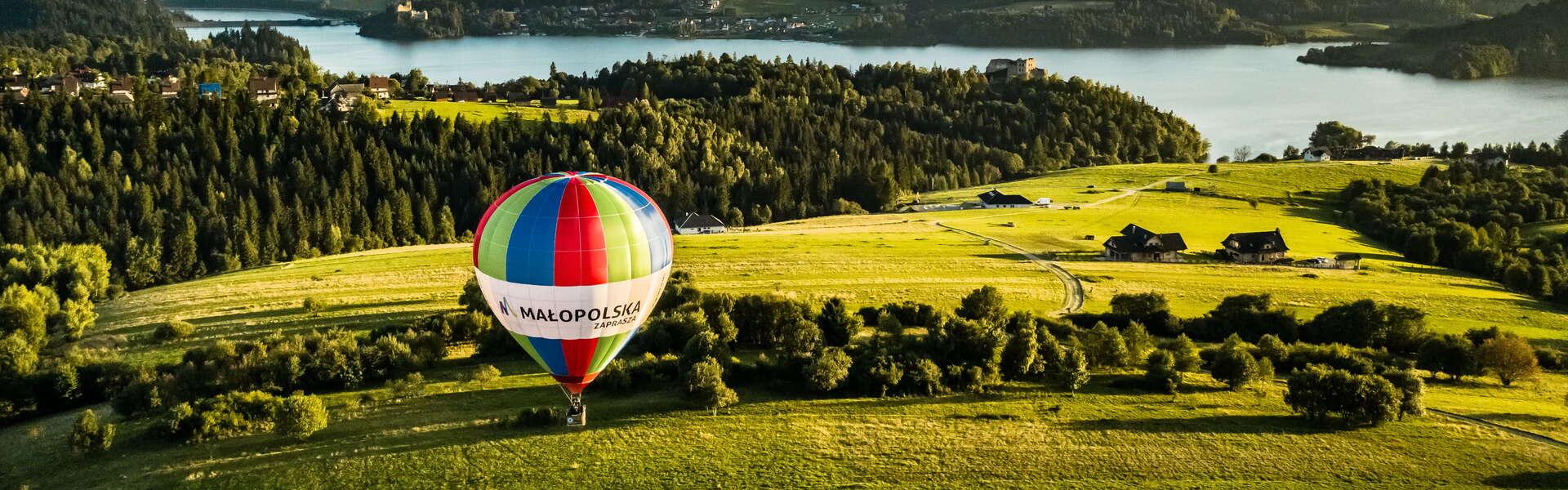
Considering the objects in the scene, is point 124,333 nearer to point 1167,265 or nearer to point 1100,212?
point 1167,265

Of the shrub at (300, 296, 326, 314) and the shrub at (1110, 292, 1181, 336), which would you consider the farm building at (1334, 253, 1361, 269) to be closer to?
the shrub at (1110, 292, 1181, 336)

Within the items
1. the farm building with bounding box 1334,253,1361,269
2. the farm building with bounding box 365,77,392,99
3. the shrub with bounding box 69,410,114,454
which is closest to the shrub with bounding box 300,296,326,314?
the shrub with bounding box 69,410,114,454

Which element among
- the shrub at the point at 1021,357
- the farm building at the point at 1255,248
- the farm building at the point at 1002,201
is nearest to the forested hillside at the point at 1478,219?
the farm building at the point at 1255,248

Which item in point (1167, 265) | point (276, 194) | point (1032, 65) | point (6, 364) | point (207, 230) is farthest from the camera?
point (1032, 65)

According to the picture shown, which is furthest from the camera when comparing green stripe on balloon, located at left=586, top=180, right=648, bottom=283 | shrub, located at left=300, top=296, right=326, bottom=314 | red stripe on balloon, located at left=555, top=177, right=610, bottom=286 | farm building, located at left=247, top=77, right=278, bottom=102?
farm building, located at left=247, top=77, right=278, bottom=102

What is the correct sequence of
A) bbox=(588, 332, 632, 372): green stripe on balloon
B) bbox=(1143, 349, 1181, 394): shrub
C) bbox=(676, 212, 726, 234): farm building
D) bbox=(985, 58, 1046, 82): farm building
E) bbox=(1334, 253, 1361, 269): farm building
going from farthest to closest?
bbox=(985, 58, 1046, 82): farm building < bbox=(676, 212, 726, 234): farm building < bbox=(1334, 253, 1361, 269): farm building < bbox=(1143, 349, 1181, 394): shrub < bbox=(588, 332, 632, 372): green stripe on balloon

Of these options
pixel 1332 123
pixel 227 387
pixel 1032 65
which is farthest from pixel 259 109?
pixel 1332 123

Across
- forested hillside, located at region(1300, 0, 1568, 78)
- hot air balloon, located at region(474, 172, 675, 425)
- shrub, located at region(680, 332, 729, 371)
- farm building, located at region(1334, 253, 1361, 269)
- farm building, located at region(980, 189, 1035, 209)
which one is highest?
forested hillside, located at region(1300, 0, 1568, 78)
